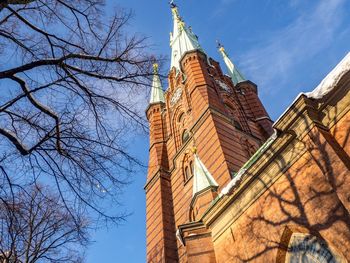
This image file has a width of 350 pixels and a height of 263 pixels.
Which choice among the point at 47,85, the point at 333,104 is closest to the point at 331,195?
the point at 333,104

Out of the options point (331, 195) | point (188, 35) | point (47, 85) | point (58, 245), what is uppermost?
point (188, 35)

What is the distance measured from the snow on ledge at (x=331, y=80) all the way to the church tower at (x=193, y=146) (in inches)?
179

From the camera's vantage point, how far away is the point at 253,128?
22.4 metres

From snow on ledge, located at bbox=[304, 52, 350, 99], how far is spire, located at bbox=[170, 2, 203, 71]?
60.5 ft

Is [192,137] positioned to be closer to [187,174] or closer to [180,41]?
[187,174]

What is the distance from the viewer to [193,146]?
18.8 meters

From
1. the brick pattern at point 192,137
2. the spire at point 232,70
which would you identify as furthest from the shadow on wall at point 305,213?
the spire at point 232,70

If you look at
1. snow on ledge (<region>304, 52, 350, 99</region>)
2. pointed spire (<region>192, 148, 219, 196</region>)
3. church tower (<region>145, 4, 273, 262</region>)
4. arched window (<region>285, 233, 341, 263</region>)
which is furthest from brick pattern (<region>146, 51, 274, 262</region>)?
snow on ledge (<region>304, 52, 350, 99</region>)

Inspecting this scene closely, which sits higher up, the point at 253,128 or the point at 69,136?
the point at 253,128

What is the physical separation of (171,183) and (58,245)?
9.05 m

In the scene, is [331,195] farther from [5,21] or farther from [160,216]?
[160,216]

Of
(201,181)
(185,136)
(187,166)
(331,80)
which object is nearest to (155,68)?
(331,80)

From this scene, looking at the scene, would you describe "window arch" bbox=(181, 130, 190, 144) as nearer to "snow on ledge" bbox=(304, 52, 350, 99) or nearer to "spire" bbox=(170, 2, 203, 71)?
"spire" bbox=(170, 2, 203, 71)

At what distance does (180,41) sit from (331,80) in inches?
977
